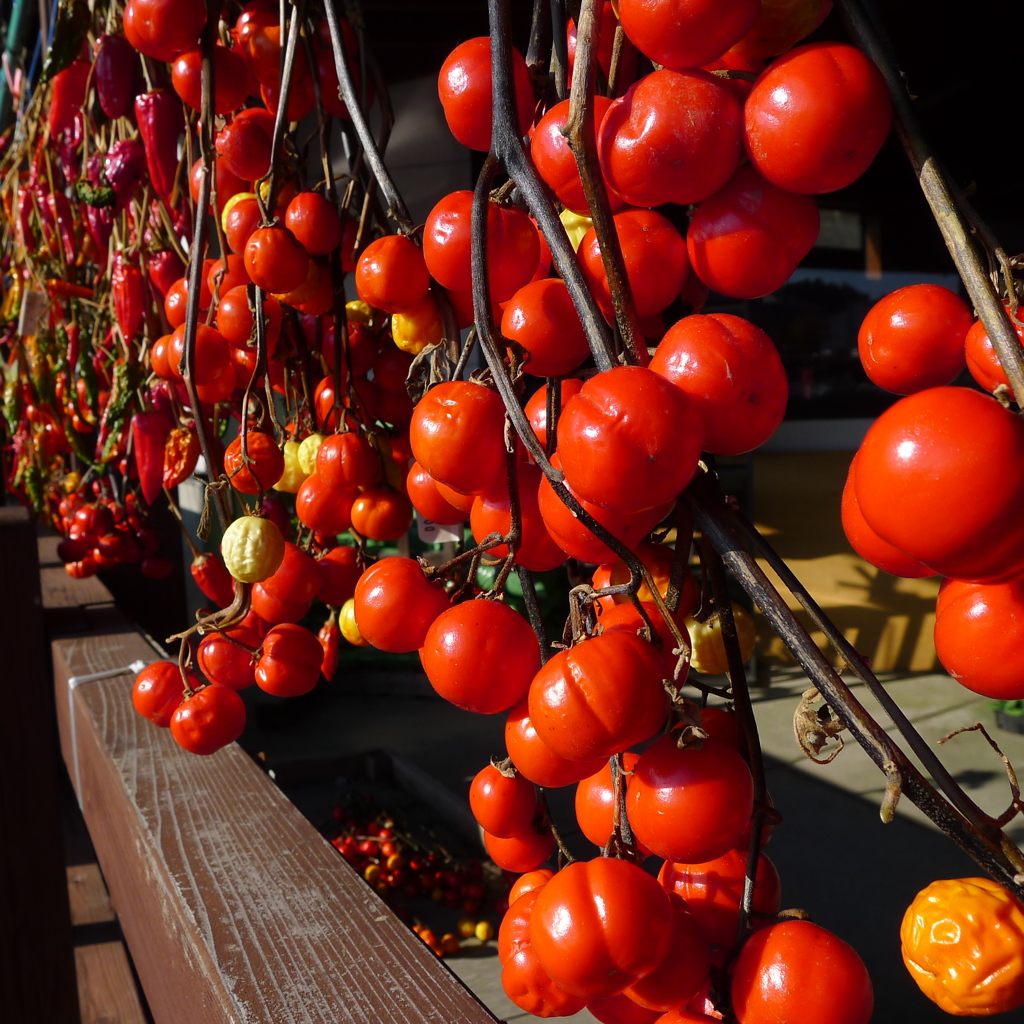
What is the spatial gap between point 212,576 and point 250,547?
23 centimetres

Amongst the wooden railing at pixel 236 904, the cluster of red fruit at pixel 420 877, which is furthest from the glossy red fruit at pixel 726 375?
the cluster of red fruit at pixel 420 877

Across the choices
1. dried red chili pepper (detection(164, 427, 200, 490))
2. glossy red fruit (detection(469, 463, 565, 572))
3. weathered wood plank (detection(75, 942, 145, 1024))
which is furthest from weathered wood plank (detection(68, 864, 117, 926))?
glossy red fruit (detection(469, 463, 565, 572))

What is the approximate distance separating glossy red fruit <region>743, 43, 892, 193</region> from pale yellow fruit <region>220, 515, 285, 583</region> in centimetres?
40

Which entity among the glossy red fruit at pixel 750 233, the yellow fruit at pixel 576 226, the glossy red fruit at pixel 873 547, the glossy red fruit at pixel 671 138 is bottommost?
the glossy red fruit at pixel 873 547

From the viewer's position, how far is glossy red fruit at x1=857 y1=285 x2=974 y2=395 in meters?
0.29

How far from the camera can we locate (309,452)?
678mm

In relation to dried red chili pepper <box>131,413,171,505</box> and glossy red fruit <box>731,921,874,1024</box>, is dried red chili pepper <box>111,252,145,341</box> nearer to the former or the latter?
dried red chili pepper <box>131,413,171,505</box>

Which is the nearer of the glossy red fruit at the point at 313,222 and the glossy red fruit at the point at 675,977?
the glossy red fruit at the point at 675,977

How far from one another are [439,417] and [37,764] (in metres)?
0.94

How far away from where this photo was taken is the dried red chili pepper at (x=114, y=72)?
3.10ft

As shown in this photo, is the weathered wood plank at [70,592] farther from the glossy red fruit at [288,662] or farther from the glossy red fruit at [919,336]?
the glossy red fruit at [919,336]

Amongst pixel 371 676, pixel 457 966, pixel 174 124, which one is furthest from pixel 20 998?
pixel 371 676

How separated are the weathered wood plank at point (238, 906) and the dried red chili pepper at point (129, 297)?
462 millimetres

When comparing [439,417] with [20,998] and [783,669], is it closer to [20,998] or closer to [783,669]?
[20,998]
